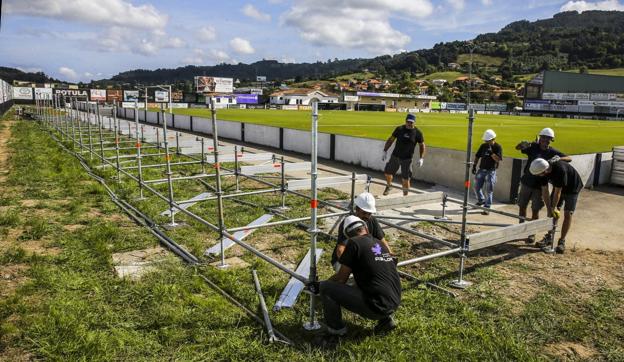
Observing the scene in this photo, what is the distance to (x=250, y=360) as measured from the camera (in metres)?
4.42

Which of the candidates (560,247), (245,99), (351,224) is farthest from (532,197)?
(245,99)

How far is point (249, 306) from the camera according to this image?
5.60m

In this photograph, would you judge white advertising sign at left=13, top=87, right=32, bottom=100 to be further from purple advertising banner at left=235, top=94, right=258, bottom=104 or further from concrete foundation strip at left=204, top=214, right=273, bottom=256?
concrete foundation strip at left=204, top=214, right=273, bottom=256

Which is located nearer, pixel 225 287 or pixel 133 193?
pixel 225 287

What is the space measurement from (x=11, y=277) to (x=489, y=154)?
32.3ft

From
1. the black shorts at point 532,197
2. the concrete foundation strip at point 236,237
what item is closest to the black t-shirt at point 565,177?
the black shorts at point 532,197

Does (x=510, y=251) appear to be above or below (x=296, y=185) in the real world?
below

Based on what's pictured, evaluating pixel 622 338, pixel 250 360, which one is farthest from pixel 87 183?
pixel 622 338

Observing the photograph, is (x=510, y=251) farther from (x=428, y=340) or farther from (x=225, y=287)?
(x=225, y=287)

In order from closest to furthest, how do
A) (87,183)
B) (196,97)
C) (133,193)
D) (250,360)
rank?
1. (250,360)
2. (133,193)
3. (87,183)
4. (196,97)

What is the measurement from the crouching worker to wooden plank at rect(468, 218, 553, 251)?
2.28m

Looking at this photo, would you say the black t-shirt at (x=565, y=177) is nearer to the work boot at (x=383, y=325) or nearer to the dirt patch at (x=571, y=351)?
the dirt patch at (x=571, y=351)

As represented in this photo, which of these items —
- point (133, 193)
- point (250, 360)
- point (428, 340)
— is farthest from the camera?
point (133, 193)

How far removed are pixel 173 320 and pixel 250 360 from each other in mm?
1195
